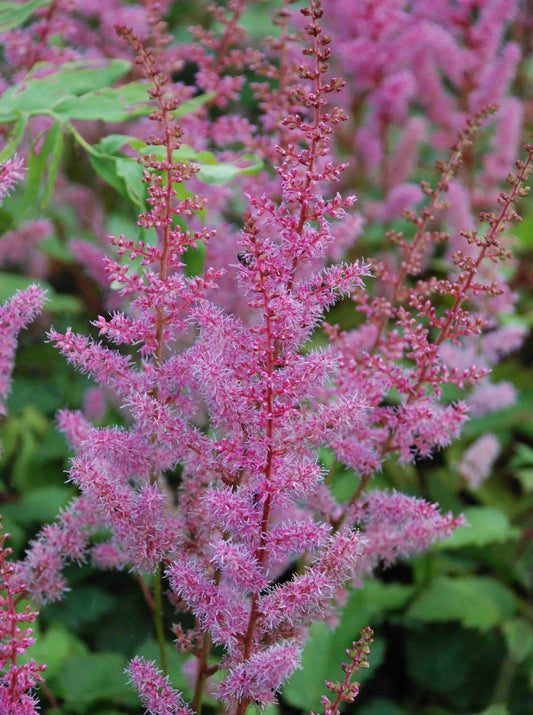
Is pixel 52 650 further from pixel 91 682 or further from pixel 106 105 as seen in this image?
pixel 106 105

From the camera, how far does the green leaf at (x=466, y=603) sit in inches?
54.7

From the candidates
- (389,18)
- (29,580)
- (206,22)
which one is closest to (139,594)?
(29,580)

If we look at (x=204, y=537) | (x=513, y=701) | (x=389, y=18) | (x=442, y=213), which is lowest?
(x=513, y=701)

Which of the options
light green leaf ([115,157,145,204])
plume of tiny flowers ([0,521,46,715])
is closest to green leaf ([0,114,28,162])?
light green leaf ([115,157,145,204])

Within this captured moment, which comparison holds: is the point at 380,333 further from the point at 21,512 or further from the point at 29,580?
the point at 21,512

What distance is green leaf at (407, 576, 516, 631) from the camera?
4.56ft

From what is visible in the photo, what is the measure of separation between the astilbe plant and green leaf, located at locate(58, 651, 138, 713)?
336 mm

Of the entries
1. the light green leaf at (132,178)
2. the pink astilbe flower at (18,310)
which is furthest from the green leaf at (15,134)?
the pink astilbe flower at (18,310)

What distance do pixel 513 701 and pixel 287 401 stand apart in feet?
3.33

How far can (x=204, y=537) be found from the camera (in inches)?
29.1

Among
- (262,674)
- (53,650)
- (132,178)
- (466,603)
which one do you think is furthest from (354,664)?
(466,603)

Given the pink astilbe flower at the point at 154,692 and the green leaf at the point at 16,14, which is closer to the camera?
the pink astilbe flower at the point at 154,692

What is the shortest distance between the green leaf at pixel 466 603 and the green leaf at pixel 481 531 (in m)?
0.08

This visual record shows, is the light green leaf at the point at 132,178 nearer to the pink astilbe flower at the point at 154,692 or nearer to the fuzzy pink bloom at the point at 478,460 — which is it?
the pink astilbe flower at the point at 154,692
